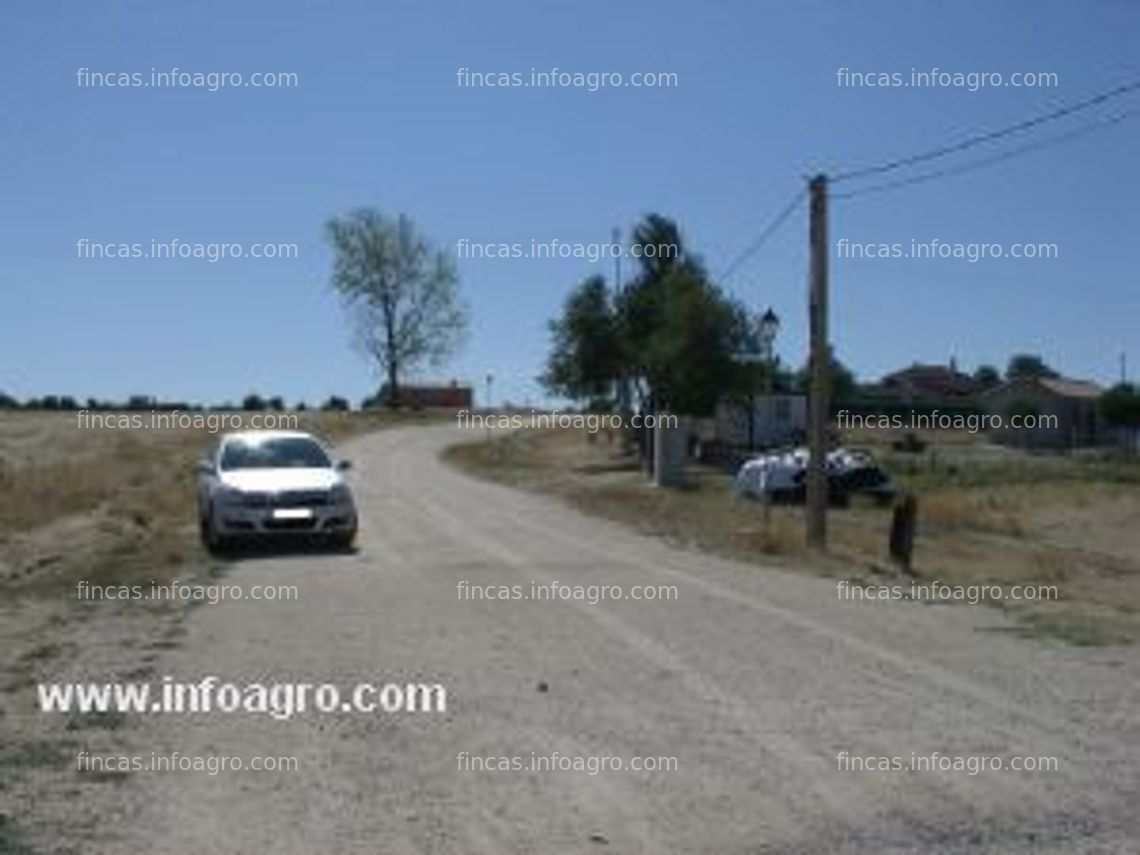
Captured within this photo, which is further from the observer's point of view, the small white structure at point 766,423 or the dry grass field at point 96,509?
the small white structure at point 766,423

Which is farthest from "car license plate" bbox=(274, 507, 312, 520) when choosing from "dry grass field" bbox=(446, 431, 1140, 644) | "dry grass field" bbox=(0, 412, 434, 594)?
"dry grass field" bbox=(446, 431, 1140, 644)

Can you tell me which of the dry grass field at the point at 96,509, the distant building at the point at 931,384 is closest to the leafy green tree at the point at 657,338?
the dry grass field at the point at 96,509

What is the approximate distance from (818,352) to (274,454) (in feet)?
24.6

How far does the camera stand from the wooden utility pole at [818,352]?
26.2 metres

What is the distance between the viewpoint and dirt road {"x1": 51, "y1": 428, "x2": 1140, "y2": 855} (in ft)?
26.5

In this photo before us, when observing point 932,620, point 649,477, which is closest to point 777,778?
point 932,620

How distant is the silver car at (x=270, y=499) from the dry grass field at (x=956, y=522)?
187 inches

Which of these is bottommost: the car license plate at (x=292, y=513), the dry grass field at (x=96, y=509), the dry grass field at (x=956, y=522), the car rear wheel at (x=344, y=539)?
the dry grass field at (x=956, y=522)

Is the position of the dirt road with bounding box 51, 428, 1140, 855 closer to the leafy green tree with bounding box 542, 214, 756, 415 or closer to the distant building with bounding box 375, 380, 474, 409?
the leafy green tree with bounding box 542, 214, 756, 415

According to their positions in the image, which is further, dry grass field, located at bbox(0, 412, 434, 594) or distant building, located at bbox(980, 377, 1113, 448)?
distant building, located at bbox(980, 377, 1113, 448)

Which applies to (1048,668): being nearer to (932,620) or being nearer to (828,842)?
(932,620)

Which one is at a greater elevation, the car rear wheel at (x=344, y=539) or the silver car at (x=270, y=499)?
the silver car at (x=270, y=499)

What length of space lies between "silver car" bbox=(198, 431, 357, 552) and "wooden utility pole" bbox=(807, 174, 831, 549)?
6.31m

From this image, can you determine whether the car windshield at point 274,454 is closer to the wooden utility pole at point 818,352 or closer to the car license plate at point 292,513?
the car license plate at point 292,513
